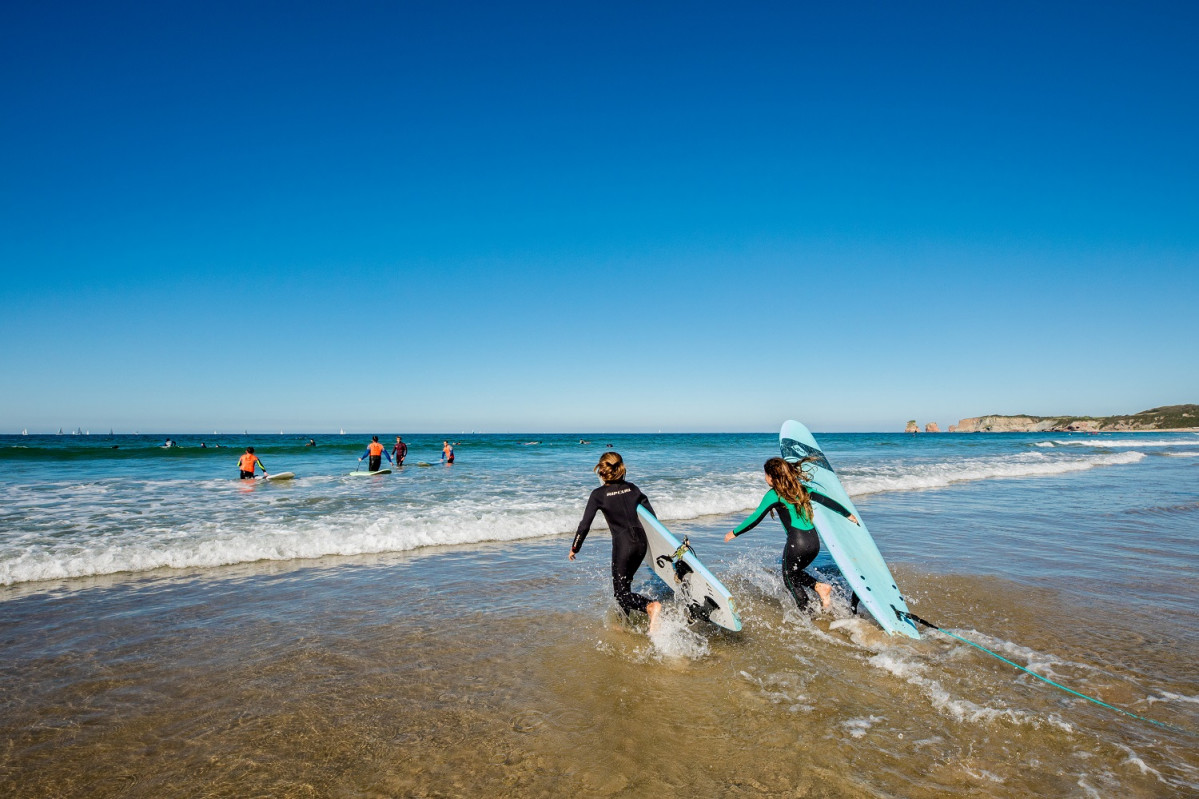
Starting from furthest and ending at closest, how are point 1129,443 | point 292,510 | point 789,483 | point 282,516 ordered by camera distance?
point 1129,443 → point 292,510 → point 282,516 → point 789,483

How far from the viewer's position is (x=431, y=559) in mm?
8773

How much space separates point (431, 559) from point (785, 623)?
5.29 m

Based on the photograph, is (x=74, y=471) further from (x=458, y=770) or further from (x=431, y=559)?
(x=458, y=770)

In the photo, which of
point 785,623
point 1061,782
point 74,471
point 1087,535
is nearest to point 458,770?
point 1061,782

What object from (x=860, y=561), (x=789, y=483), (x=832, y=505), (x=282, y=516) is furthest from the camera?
(x=282, y=516)

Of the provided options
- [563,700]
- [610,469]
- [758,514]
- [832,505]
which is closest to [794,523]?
[758,514]

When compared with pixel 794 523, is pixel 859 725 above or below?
below

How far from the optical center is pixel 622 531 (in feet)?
18.5

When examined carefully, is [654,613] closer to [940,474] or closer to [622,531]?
[622,531]

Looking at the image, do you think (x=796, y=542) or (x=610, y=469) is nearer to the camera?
(x=610, y=469)

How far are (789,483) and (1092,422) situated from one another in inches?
6679

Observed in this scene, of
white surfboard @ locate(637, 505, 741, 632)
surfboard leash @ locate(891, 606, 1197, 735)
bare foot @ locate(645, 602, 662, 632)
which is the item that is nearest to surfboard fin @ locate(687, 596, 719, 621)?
white surfboard @ locate(637, 505, 741, 632)

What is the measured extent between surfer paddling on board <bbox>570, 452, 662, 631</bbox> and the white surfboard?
29 cm

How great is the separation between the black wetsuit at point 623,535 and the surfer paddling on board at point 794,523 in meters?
1.04
